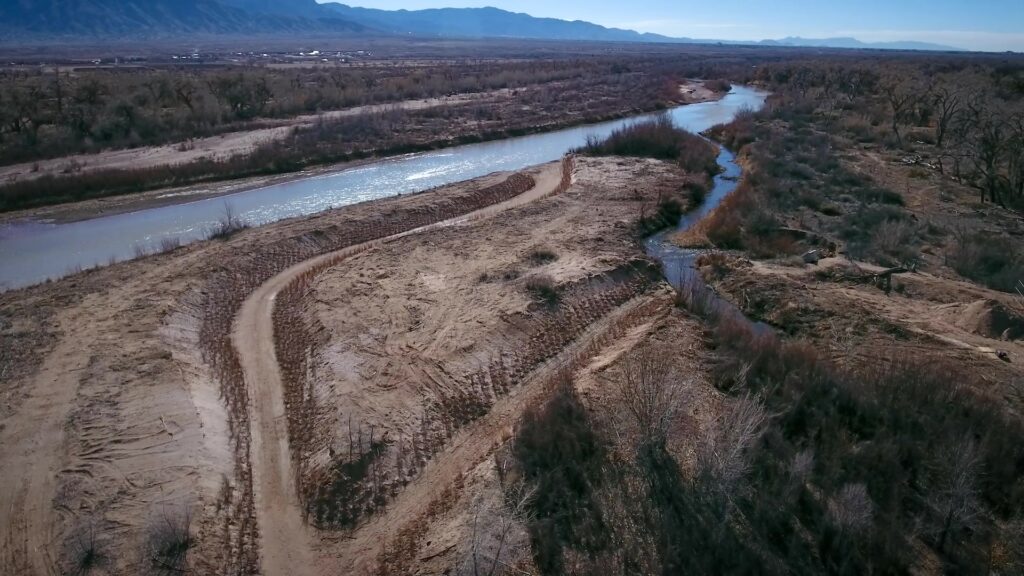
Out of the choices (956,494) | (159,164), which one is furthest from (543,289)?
(159,164)

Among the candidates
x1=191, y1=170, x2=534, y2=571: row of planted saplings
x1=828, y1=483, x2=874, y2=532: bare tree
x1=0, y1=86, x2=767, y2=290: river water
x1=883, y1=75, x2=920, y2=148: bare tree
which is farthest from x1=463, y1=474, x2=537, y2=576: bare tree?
x1=883, y1=75, x2=920, y2=148: bare tree

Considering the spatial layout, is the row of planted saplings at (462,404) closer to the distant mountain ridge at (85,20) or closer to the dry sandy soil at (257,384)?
the dry sandy soil at (257,384)

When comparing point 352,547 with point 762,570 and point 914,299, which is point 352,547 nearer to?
point 762,570

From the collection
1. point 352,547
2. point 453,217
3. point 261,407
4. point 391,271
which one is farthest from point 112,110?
point 352,547

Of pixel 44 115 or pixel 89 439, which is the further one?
pixel 44 115

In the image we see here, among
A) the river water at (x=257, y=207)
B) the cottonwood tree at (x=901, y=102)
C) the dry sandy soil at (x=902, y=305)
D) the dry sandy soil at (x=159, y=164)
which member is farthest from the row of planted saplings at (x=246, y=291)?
the cottonwood tree at (x=901, y=102)

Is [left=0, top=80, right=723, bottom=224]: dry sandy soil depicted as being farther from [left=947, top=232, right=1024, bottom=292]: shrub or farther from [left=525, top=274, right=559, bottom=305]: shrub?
[left=947, top=232, right=1024, bottom=292]: shrub
